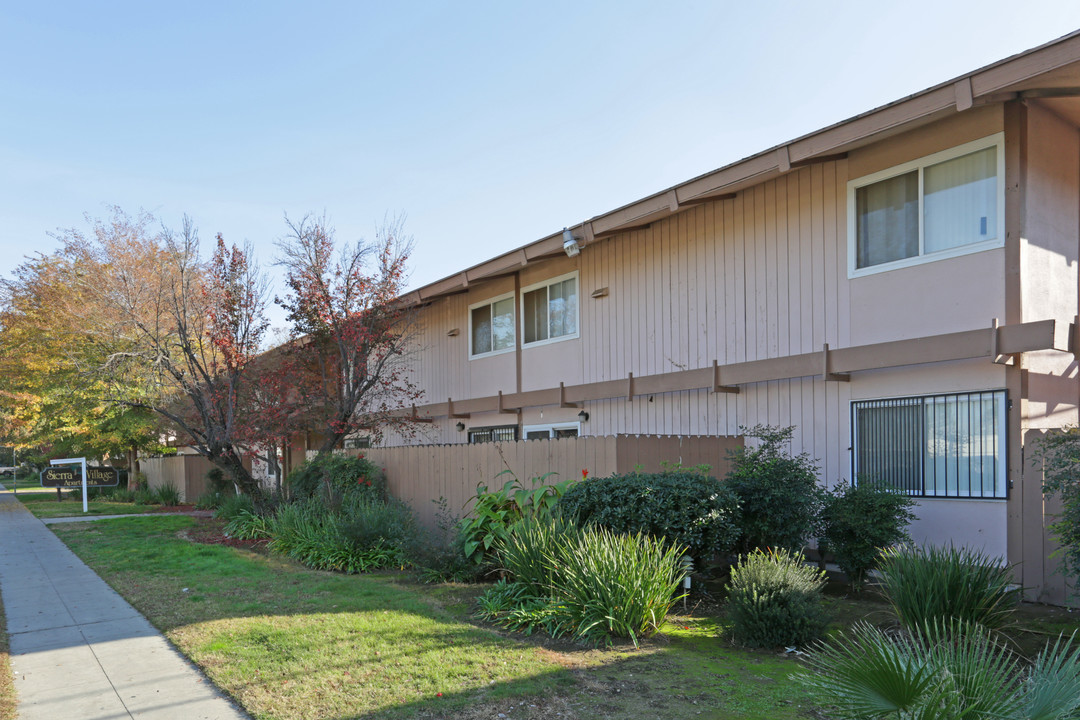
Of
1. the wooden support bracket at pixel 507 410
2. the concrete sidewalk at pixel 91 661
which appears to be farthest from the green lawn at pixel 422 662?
the wooden support bracket at pixel 507 410

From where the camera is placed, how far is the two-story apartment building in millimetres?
7988

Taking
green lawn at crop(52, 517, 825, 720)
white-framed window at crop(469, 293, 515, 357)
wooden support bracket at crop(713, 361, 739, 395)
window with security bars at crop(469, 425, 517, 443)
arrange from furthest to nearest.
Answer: white-framed window at crop(469, 293, 515, 357)
window with security bars at crop(469, 425, 517, 443)
wooden support bracket at crop(713, 361, 739, 395)
green lawn at crop(52, 517, 825, 720)

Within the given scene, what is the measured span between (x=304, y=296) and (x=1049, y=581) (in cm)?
1252

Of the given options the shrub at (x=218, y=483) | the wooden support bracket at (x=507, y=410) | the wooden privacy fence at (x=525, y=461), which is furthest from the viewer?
the shrub at (x=218, y=483)

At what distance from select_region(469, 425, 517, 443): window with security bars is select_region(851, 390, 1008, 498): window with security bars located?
7.76 m

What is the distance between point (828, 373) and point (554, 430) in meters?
6.21

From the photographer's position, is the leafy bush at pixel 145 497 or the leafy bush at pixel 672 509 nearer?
the leafy bush at pixel 672 509

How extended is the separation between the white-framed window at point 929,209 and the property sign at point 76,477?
24.5 metres

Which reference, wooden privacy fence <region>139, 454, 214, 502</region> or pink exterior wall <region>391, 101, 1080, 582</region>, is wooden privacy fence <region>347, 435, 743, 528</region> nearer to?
pink exterior wall <region>391, 101, 1080, 582</region>

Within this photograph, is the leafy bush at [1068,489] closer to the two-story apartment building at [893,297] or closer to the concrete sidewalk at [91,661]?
the two-story apartment building at [893,297]

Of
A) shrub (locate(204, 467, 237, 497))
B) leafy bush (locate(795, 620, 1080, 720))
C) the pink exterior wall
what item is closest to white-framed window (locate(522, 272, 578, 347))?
the pink exterior wall

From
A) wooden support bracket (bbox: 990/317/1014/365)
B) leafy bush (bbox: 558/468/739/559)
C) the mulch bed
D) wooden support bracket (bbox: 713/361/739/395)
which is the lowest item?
the mulch bed

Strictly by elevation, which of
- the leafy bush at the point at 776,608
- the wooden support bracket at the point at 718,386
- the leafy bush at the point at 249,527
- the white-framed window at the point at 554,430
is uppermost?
the wooden support bracket at the point at 718,386

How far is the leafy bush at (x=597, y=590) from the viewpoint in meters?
6.31
